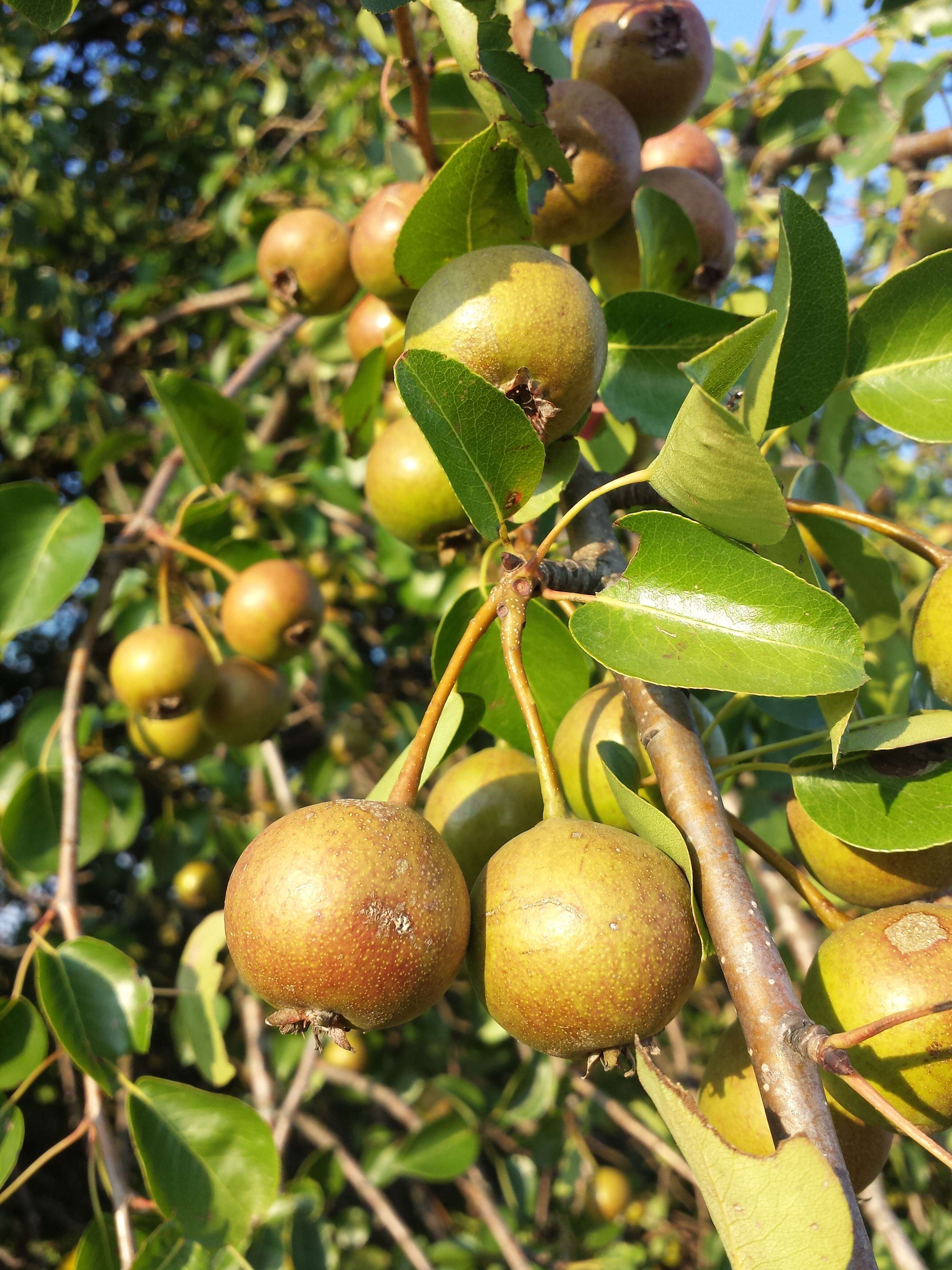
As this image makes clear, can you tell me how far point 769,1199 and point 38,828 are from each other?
6.78 ft

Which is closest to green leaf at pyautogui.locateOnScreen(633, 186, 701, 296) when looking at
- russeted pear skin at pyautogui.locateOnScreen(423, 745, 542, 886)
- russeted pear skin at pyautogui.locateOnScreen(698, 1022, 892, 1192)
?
russeted pear skin at pyautogui.locateOnScreen(423, 745, 542, 886)

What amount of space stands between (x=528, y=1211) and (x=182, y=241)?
486cm

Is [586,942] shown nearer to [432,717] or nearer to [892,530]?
[432,717]

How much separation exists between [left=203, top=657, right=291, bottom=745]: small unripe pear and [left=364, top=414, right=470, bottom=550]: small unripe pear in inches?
35.5

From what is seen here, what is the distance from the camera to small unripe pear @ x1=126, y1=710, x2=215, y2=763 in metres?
2.50

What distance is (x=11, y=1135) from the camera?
1.74m

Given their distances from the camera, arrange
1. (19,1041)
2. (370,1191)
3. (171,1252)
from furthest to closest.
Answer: (370,1191) < (19,1041) < (171,1252)

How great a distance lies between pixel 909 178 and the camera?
290cm

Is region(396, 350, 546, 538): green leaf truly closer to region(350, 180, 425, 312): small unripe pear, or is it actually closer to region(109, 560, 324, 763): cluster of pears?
region(350, 180, 425, 312): small unripe pear

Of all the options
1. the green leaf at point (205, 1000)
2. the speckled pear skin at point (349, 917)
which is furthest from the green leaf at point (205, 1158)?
the speckled pear skin at point (349, 917)

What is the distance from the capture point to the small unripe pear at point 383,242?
5.38 feet

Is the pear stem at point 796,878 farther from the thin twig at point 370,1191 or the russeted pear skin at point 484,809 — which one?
→ the thin twig at point 370,1191

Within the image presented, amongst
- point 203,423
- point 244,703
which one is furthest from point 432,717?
point 203,423

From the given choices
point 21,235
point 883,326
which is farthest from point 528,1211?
point 21,235
